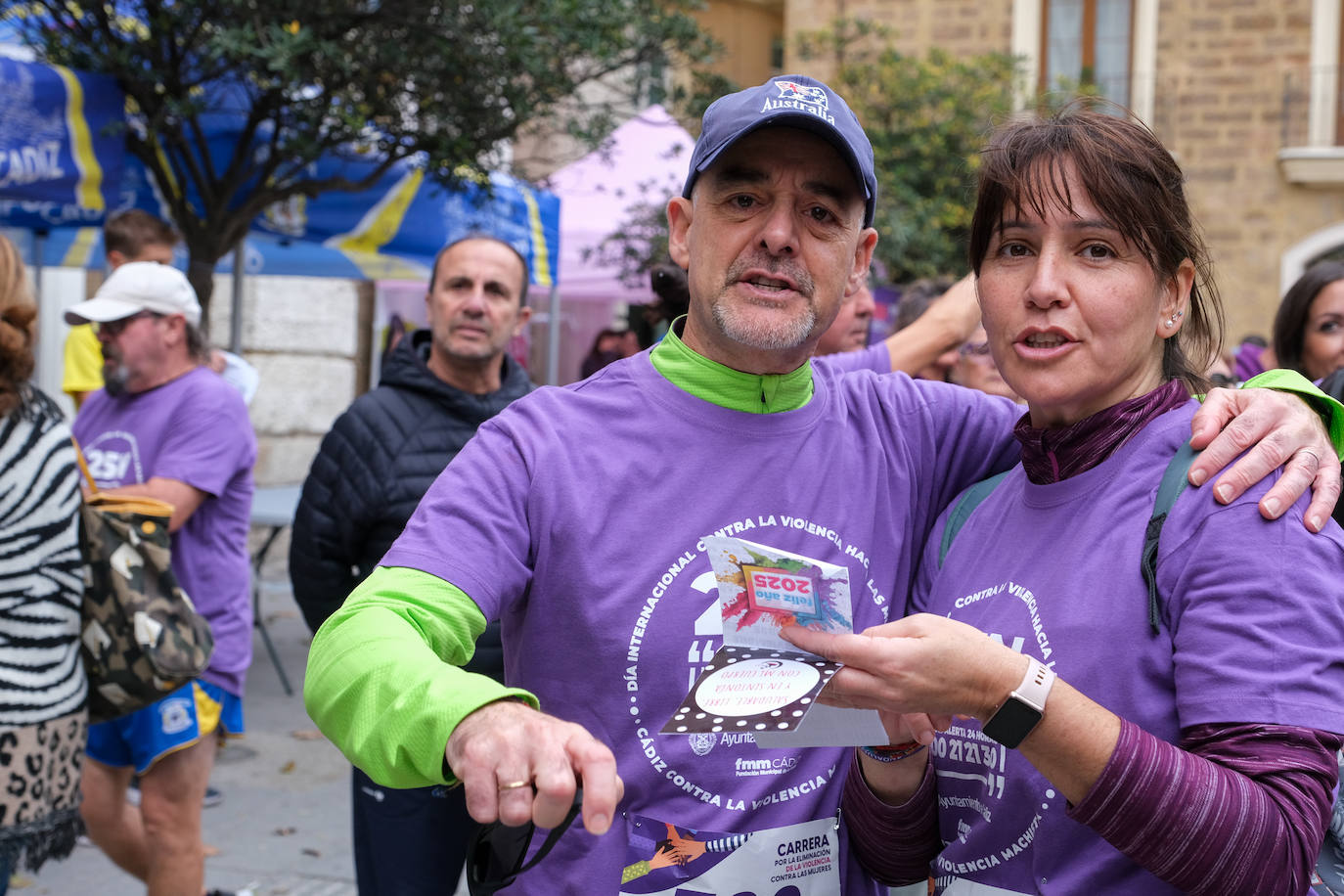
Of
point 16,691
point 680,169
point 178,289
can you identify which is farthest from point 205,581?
point 680,169

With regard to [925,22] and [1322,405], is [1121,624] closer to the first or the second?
[1322,405]

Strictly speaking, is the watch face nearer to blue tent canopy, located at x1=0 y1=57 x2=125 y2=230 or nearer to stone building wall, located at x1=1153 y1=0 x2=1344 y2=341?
blue tent canopy, located at x1=0 y1=57 x2=125 y2=230

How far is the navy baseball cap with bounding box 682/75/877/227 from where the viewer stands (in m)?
1.88

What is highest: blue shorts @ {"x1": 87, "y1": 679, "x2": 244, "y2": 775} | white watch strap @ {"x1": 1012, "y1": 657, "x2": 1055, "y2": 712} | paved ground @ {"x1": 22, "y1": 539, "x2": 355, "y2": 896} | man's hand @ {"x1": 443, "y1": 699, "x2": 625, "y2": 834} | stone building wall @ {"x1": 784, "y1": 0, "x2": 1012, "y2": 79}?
stone building wall @ {"x1": 784, "y1": 0, "x2": 1012, "y2": 79}

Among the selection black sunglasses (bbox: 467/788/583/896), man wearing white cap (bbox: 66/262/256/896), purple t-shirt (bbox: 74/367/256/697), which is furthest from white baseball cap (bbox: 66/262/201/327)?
black sunglasses (bbox: 467/788/583/896)

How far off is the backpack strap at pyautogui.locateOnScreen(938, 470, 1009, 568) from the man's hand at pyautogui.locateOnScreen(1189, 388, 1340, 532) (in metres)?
0.38

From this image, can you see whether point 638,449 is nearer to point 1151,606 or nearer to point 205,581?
point 1151,606

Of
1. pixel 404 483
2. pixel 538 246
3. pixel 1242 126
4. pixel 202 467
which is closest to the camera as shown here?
pixel 404 483

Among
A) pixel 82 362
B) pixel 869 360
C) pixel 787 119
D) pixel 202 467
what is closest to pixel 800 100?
pixel 787 119

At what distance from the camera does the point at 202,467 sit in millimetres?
4074

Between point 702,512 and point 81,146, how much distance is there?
440 centimetres

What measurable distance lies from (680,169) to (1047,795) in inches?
380

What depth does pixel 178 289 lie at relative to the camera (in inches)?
171

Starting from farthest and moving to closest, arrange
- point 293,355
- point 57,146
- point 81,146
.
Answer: point 293,355, point 81,146, point 57,146
